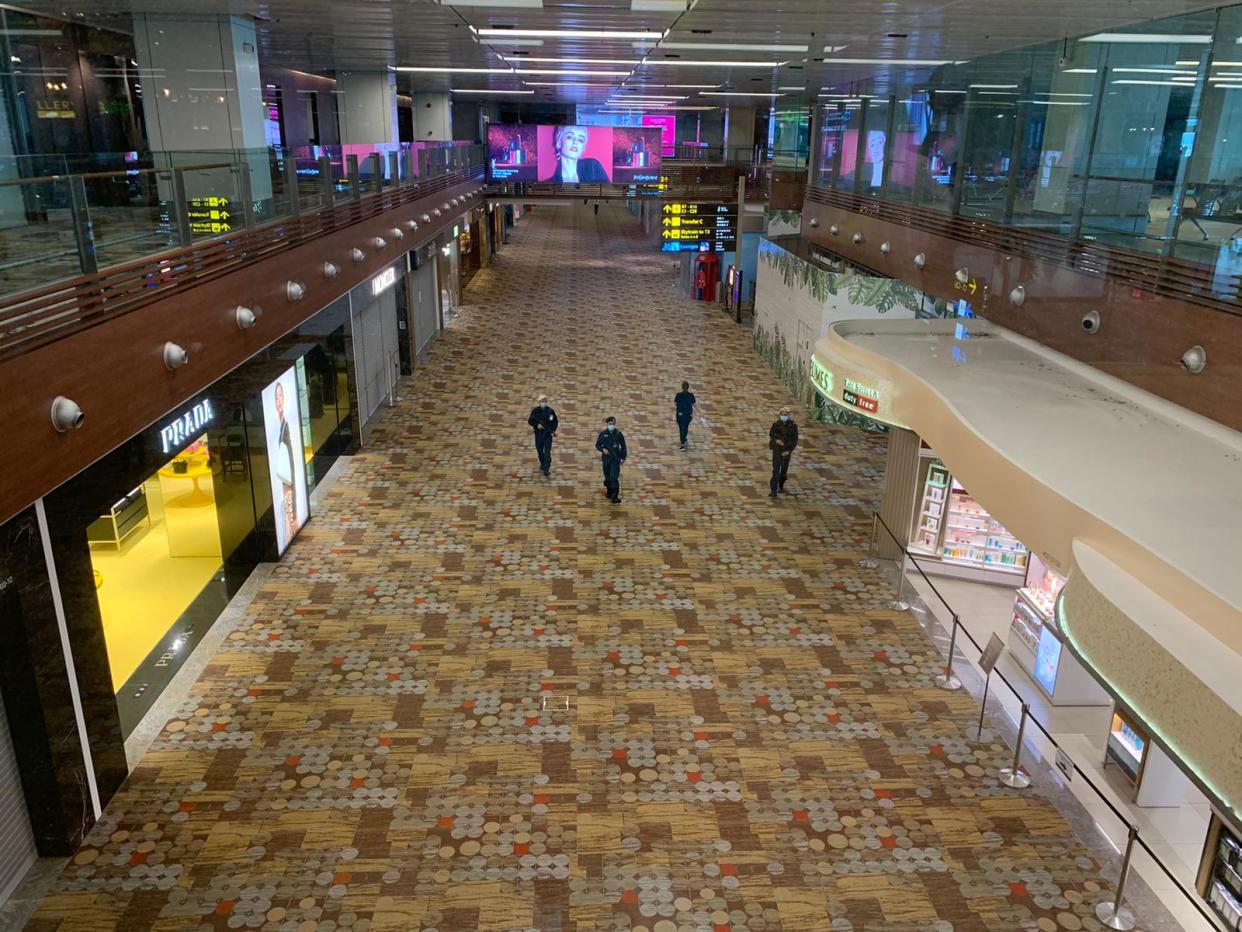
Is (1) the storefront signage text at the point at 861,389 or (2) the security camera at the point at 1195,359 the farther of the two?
(1) the storefront signage text at the point at 861,389

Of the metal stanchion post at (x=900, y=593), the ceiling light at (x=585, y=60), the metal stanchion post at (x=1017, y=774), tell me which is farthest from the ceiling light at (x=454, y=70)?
the metal stanchion post at (x=1017, y=774)

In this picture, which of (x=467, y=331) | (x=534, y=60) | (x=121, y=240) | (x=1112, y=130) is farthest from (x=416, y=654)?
(x=467, y=331)

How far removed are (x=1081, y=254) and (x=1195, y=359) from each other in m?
2.08

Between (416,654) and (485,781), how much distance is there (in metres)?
1.97

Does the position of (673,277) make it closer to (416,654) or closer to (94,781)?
(416,654)

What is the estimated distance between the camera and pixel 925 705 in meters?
7.52

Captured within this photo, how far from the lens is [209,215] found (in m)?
6.90

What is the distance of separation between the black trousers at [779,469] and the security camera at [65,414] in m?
8.58

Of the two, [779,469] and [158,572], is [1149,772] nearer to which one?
[779,469]

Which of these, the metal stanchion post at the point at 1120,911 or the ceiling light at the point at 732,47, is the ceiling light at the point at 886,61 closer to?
the ceiling light at the point at 732,47

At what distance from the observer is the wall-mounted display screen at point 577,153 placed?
2517 cm

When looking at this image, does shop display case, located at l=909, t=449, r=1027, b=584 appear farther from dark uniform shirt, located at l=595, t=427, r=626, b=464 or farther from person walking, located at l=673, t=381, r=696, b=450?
person walking, located at l=673, t=381, r=696, b=450

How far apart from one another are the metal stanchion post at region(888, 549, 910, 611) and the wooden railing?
7.05 m

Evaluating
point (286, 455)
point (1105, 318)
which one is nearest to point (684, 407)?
point (286, 455)
